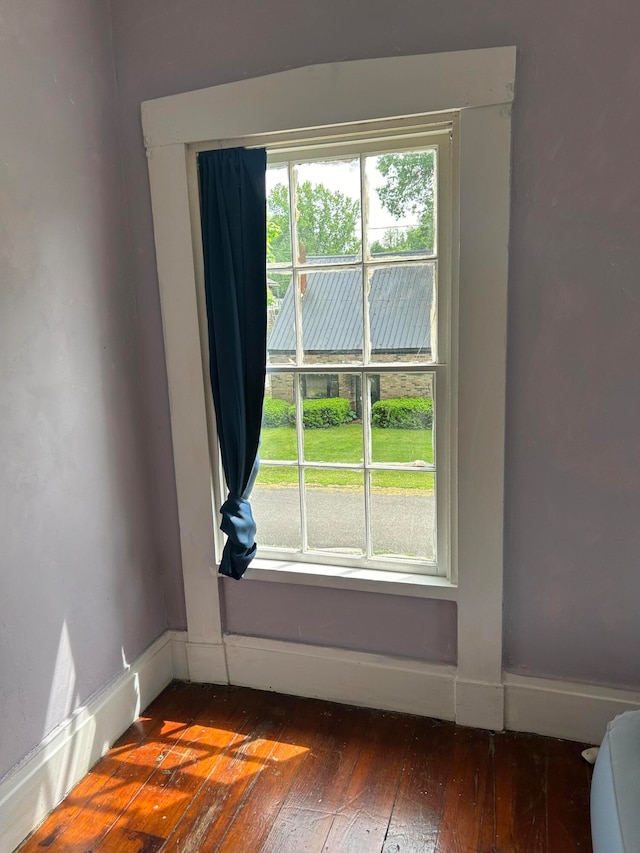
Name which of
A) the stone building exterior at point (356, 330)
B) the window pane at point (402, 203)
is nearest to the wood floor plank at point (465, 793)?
the stone building exterior at point (356, 330)

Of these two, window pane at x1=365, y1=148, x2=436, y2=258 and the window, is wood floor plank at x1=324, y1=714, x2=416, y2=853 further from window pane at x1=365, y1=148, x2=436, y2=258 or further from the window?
window pane at x1=365, y1=148, x2=436, y2=258

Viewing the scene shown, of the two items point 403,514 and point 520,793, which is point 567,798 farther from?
point 403,514

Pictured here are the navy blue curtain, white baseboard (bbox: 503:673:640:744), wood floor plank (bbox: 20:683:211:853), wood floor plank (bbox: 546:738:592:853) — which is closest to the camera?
wood floor plank (bbox: 546:738:592:853)

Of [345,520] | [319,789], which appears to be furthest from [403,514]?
[319,789]

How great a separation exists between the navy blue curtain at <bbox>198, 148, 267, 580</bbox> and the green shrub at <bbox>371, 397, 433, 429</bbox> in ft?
1.55

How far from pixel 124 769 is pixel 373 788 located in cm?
90

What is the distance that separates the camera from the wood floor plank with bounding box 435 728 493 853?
180 cm

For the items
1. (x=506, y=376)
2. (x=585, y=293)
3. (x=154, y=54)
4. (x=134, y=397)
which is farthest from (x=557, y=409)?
(x=154, y=54)

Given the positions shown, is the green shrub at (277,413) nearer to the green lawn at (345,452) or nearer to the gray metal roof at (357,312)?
the green lawn at (345,452)

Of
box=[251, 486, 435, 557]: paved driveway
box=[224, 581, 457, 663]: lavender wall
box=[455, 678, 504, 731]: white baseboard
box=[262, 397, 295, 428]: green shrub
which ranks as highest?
box=[262, 397, 295, 428]: green shrub

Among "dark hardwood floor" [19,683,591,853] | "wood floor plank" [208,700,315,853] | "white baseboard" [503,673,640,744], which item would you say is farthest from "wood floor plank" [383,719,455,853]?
"wood floor plank" [208,700,315,853]

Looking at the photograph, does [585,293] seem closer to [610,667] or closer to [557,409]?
[557,409]

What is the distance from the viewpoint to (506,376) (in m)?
2.06

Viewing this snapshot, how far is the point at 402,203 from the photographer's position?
2.17 meters
